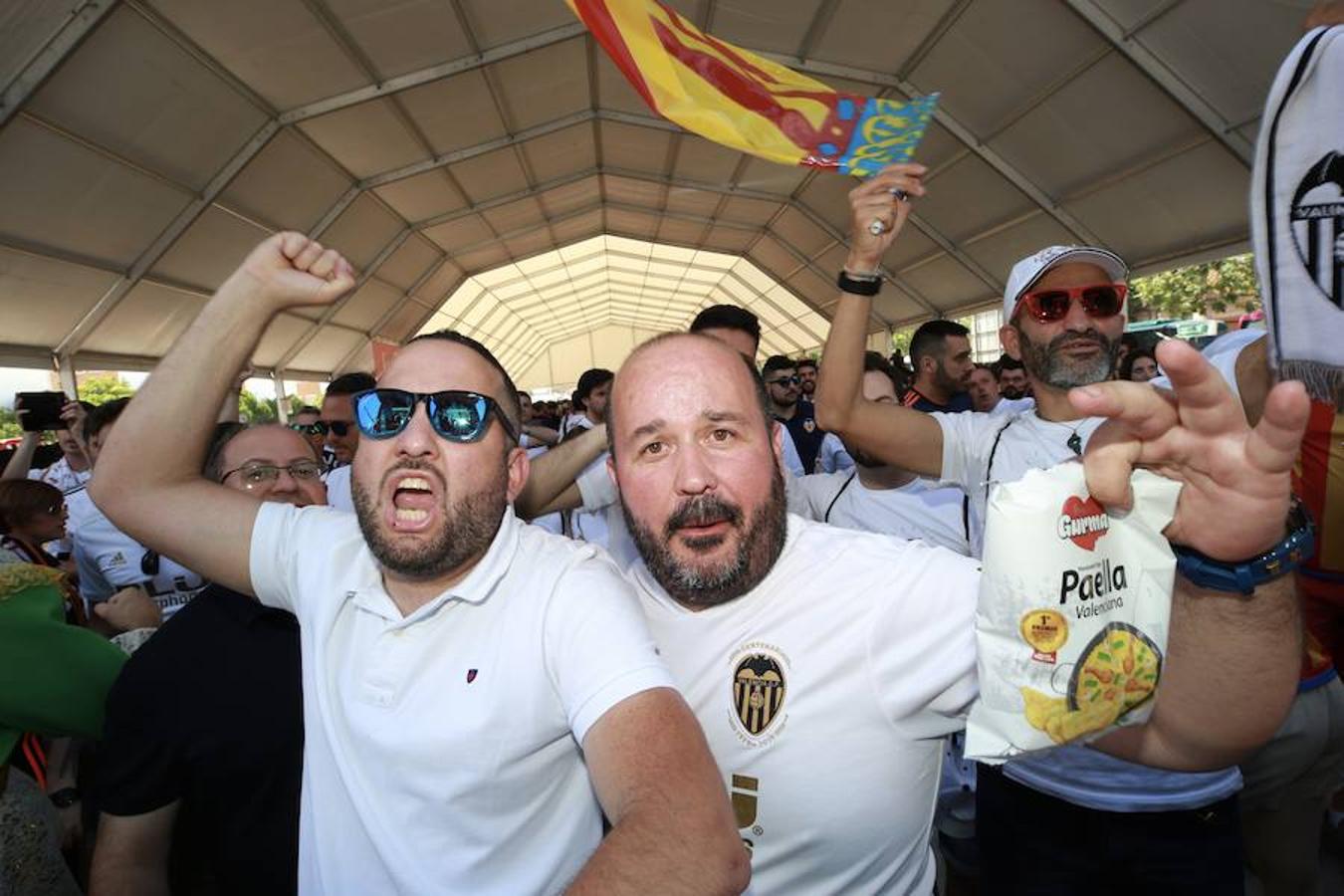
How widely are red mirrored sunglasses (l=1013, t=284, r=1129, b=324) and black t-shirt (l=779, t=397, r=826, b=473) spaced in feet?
10.6

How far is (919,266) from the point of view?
16984 millimetres

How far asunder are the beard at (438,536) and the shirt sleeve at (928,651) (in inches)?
35.2

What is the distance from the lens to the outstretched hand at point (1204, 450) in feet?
2.93

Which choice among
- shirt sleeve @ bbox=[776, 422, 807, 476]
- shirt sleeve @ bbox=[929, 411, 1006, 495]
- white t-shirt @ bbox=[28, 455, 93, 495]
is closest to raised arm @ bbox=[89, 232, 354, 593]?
shirt sleeve @ bbox=[929, 411, 1006, 495]

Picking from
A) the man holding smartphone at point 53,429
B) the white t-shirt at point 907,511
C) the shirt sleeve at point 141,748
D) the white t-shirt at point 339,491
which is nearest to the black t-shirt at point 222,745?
the shirt sleeve at point 141,748

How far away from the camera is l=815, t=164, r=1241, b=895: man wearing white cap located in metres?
2.03

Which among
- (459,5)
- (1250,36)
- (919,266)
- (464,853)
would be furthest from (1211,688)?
(919,266)

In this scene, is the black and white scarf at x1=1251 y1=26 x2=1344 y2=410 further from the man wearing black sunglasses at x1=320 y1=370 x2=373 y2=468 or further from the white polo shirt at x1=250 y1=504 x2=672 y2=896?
the man wearing black sunglasses at x1=320 y1=370 x2=373 y2=468

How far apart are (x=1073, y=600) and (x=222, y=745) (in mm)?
2059

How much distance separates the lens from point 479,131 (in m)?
13.2

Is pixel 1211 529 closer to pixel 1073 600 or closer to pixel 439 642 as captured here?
pixel 1073 600

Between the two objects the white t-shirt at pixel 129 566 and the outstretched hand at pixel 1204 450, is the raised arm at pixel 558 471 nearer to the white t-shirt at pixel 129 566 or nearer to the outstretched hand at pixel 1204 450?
the outstretched hand at pixel 1204 450

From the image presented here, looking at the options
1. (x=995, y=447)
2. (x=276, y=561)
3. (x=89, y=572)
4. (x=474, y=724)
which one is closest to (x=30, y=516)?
(x=89, y=572)

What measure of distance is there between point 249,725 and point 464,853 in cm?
A: 95
